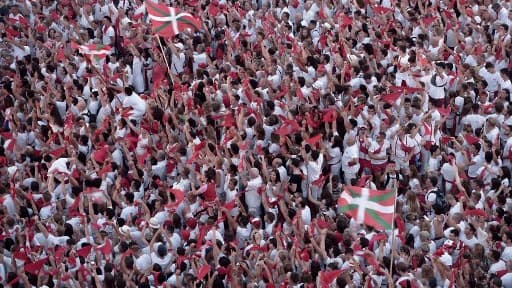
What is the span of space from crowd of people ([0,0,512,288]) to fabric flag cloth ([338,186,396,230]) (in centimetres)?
42

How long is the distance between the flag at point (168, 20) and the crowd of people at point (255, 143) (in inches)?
3.9

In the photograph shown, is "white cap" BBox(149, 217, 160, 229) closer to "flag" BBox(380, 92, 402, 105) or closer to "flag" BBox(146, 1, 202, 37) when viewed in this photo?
"flag" BBox(380, 92, 402, 105)

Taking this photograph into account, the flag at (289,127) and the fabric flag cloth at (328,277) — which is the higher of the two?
the flag at (289,127)

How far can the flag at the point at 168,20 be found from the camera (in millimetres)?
17859

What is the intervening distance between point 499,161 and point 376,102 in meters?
2.33

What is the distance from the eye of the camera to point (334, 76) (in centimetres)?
1755

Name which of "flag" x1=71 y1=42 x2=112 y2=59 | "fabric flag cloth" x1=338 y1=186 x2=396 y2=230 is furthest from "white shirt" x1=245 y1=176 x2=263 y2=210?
"flag" x1=71 y1=42 x2=112 y2=59

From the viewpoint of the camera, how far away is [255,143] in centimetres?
1612

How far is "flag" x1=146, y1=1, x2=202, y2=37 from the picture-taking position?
17859 mm

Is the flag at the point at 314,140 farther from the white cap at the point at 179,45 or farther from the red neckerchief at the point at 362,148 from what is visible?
the white cap at the point at 179,45

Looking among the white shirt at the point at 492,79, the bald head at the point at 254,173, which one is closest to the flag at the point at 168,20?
the bald head at the point at 254,173

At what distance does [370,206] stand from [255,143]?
3.61m

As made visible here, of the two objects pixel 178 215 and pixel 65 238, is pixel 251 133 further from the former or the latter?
pixel 65 238

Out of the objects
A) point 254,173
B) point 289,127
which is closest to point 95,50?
point 289,127
